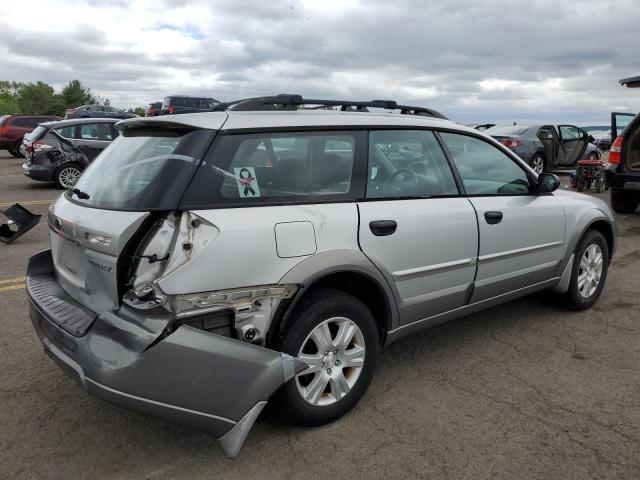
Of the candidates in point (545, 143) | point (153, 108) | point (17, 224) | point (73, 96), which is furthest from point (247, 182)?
point (73, 96)

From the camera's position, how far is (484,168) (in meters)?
3.82

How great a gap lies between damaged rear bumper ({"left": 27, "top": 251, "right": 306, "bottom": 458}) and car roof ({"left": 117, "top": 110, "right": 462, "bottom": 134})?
37.5 inches

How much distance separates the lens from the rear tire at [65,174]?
11.9 m

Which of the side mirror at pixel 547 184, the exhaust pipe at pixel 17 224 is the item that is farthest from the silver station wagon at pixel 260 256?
the exhaust pipe at pixel 17 224

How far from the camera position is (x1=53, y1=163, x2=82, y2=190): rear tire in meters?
11.9

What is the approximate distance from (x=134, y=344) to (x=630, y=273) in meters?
5.32

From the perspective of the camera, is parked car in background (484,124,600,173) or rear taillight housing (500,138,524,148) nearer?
rear taillight housing (500,138,524,148)

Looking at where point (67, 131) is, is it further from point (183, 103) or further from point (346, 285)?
point (183, 103)

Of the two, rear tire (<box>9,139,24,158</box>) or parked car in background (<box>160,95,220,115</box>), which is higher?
parked car in background (<box>160,95,220,115</box>)

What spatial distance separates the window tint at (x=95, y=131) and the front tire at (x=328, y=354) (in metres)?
11.2

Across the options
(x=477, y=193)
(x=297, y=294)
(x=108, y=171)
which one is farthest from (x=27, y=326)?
(x=477, y=193)

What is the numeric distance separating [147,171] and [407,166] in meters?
1.53

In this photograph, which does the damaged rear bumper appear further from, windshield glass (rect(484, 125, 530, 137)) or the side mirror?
windshield glass (rect(484, 125, 530, 137))

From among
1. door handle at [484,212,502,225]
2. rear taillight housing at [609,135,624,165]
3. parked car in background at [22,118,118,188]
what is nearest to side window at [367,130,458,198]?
door handle at [484,212,502,225]
